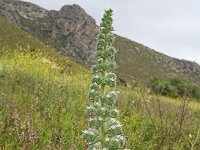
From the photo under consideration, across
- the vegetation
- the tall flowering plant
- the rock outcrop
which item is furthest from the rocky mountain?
the tall flowering plant

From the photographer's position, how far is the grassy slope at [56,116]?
6.13 meters

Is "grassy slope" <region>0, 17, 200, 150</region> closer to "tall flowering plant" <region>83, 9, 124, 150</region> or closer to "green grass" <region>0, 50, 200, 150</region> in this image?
"green grass" <region>0, 50, 200, 150</region>

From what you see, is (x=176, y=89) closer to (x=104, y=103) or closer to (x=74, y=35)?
(x=104, y=103)

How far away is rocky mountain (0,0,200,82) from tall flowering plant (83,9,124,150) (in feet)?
348

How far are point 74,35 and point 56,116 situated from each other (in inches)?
4343

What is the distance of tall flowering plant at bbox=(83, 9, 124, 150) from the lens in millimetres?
2676

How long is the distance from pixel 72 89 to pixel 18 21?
112 metres

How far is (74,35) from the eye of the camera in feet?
385

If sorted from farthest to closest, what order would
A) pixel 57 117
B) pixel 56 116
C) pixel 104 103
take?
pixel 56 116 → pixel 57 117 → pixel 104 103

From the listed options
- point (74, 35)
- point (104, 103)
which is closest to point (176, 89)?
point (104, 103)

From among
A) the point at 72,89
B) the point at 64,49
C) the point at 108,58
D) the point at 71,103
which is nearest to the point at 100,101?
the point at 108,58

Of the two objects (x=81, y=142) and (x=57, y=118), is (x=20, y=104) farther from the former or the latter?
(x=81, y=142)

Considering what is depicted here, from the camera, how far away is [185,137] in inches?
293

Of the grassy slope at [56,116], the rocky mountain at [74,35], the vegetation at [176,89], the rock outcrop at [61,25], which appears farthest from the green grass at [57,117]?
the rock outcrop at [61,25]
